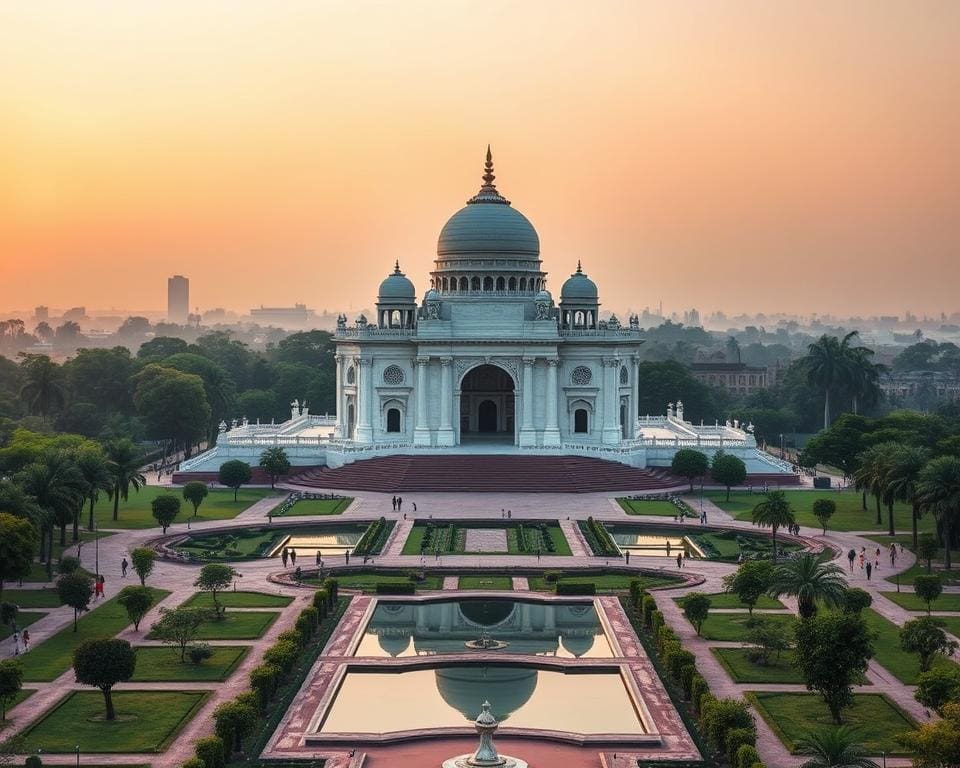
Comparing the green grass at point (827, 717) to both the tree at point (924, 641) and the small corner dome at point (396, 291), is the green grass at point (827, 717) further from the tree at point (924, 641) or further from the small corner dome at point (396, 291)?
the small corner dome at point (396, 291)

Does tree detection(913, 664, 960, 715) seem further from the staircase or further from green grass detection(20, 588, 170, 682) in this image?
the staircase

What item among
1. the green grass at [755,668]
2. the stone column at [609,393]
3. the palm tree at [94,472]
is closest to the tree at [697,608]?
the green grass at [755,668]

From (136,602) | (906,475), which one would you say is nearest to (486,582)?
(136,602)

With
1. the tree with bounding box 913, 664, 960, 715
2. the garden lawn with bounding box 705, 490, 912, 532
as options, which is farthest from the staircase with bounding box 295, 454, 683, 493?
the tree with bounding box 913, 664, 960, 715

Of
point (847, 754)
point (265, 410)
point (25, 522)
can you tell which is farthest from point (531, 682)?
point (265, 410)

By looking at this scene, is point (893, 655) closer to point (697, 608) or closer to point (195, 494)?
point (697, 608)

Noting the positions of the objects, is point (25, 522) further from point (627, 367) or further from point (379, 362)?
point (627, 367)
